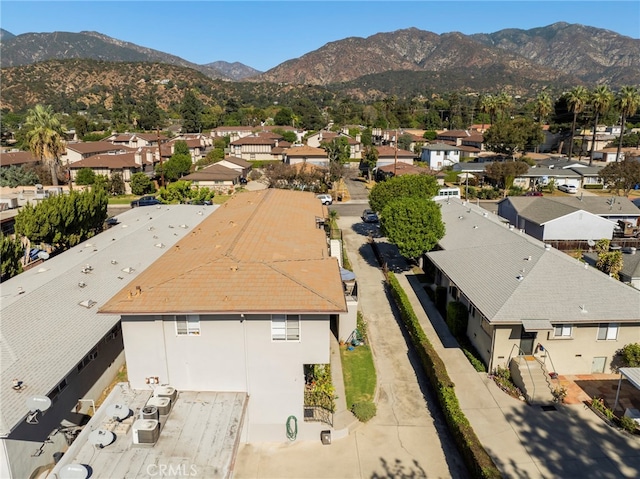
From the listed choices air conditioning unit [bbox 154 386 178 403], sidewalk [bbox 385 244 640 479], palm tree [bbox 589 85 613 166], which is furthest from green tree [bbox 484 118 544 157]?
air conditioning unit [bbox 154 386 178 403]

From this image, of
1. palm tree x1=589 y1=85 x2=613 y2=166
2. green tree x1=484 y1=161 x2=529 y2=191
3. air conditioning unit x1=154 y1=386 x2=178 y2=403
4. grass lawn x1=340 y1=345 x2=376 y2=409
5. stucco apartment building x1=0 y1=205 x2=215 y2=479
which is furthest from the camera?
palm tree x1=589 y1=85 x2=613 y2=166

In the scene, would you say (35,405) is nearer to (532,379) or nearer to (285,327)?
(285,327)

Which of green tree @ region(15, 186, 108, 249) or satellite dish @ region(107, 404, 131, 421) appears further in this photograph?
green tree @ region(15, 186, 108, 249)

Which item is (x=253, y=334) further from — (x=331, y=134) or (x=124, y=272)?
(x=331, y=134)

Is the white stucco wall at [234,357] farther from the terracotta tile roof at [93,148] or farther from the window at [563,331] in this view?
the terracotta tile roof at [93,148]

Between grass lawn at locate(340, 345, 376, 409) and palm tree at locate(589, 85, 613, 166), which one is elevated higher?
palm tree at locate(589, 85, 613, 166)

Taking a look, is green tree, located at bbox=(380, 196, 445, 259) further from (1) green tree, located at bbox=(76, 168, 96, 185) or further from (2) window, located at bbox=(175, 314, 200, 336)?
(1) green tree, located at bbox=(76, 168, 96, 185)

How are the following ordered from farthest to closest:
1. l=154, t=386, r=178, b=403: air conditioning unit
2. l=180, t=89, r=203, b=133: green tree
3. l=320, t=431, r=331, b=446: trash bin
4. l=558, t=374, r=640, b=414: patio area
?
l=180, t=89, r=203, b=133: green tree < l=558, t=374, r=640, b=414: patio area < l=320, t=431, r=331, b=446: trash bin < l=154, t=386, r=178, b=403: air conditioning unit

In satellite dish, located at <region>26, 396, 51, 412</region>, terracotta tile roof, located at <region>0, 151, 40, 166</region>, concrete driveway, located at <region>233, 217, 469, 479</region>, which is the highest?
terracotta tile roof, located at <region>0, 151, 40, 166</region>
